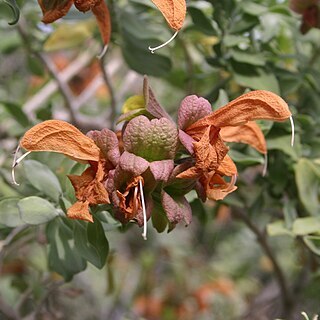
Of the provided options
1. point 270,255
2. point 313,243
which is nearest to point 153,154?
point 313,243

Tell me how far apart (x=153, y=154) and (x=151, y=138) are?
16 mm

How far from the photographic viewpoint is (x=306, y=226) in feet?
2.82

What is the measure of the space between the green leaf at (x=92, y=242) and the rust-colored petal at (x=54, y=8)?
0.21 m

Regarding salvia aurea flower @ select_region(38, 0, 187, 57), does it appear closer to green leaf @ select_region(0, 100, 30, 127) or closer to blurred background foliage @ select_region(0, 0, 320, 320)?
blurred background foliage @ select_region(0, 0, 320, 320)

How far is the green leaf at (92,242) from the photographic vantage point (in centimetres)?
72

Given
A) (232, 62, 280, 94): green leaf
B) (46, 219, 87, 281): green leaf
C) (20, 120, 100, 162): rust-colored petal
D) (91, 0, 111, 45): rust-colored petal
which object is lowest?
(46, 219, 87, 281): green leaf

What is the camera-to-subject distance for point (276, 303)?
1.30m

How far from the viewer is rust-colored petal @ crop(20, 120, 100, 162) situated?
0.66m

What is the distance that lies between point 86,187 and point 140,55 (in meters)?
0.39

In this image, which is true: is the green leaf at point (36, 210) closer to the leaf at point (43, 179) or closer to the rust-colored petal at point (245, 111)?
the leaf at point (43, 179)

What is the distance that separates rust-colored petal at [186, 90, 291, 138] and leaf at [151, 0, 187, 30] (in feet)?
0.29

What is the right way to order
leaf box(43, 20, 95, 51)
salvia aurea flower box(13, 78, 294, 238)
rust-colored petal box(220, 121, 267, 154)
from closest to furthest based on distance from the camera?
salvia aurea flower box(13, 78, 294, 238) → rust-colored petal box(220, 121, 267, 154) → leaf box(43, 20, 95, 51)

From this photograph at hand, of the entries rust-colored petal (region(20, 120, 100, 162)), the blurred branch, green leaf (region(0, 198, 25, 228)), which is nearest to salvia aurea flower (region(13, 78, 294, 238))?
rust-colored petal (region(20, 120, 100, 162))

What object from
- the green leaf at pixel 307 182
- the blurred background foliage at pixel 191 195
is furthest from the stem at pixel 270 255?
the green leaf at pixel 307 182
